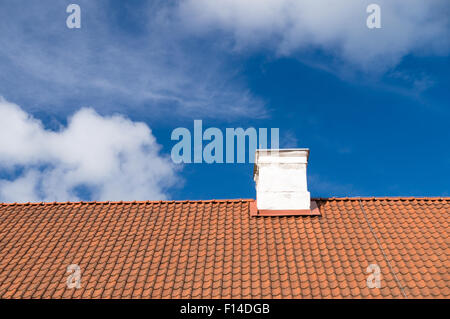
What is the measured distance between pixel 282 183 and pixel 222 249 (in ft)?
8.98

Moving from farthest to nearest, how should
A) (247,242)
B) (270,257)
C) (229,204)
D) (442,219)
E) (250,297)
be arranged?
(229,204) < (442,219) < (247,242) < (270,257) < (250,297)

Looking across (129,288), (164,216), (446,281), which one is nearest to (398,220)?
(446,281)

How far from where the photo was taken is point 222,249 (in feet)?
28.8

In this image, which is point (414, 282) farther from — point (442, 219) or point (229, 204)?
point (229, 204)

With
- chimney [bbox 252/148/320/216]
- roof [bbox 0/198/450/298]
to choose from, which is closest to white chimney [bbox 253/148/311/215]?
chimney [bbox 252/148/320/216]

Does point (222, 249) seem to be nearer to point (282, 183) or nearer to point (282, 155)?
point (282, 183)

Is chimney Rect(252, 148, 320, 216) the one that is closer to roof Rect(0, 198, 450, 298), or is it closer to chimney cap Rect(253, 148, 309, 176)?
chimney cap Rect(253, 148, 309, 176)

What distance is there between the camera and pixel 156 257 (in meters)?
8.52

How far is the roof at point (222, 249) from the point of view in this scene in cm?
754

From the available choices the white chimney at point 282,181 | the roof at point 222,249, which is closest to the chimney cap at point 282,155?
the white chimney at point 282,181

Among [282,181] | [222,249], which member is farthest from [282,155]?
[222,249]

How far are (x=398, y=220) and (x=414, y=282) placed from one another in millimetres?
2434

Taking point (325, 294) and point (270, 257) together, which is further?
point (270, 257)

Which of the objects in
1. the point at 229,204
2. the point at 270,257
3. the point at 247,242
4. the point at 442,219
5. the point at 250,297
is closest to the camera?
the point at 250,297
